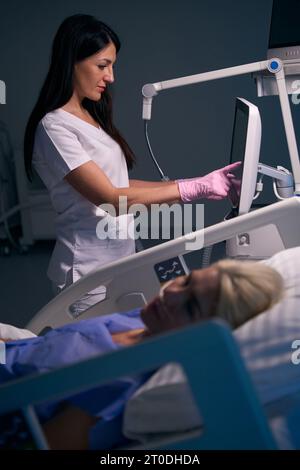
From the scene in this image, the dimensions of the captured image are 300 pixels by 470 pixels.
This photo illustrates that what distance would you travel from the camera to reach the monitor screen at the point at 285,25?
8.89ft

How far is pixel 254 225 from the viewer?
1.83 meters

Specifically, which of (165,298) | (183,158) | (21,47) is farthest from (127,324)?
(21,47)

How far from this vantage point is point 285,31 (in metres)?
2.74

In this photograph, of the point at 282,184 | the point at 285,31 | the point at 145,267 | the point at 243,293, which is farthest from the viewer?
the point at 285,31

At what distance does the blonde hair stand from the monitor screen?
1.59m

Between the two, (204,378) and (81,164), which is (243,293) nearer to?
(204,378)

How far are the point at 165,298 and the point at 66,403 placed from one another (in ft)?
0.93

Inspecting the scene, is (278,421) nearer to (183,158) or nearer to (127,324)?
(127,324)

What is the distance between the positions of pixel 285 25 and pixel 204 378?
207 centimetres

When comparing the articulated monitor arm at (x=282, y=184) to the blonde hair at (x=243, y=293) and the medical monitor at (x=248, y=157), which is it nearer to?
the medical monitor at (x=248, y=157)

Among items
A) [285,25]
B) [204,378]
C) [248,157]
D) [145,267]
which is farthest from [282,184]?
[204,378]

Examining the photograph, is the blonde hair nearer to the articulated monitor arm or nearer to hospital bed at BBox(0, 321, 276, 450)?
hospital bed at BBox(0, 321, 276, 450)

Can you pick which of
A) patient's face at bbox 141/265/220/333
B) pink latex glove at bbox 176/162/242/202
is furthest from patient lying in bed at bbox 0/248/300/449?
pink latex glove at bbox 176/162/242/202

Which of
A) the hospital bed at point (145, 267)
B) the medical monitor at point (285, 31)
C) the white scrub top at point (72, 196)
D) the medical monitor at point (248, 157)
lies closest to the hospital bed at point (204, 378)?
the hospital bed at point (145, 267)
